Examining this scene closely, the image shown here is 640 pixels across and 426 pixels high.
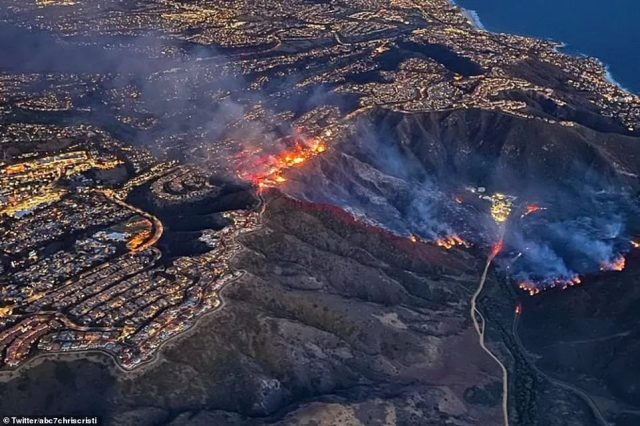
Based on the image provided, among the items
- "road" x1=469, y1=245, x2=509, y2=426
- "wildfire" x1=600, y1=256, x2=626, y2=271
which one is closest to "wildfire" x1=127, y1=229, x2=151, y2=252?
"road" x1=469, y1=245, x2=509, y2=426

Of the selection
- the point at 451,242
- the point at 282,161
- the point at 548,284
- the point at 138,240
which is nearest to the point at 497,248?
the point at 451,242

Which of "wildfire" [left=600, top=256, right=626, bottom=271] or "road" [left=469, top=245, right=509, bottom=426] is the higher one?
"wildfire" [left=600, top=256, right=626, bottom=271]

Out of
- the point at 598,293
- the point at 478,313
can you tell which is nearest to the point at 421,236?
the point at 478,313

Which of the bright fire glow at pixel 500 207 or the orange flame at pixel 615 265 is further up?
the orange flame at pixel 615 265

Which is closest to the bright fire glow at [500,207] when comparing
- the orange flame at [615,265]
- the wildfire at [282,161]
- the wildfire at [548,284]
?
the wildfire at [548,284]

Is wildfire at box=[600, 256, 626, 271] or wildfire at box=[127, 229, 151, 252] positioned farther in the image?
wildfire at box=[600, 256, 626, 271]

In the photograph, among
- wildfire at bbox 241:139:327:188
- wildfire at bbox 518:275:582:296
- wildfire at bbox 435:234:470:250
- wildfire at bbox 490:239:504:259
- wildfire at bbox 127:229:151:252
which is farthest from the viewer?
wildfire at bbox 490:239:504:259

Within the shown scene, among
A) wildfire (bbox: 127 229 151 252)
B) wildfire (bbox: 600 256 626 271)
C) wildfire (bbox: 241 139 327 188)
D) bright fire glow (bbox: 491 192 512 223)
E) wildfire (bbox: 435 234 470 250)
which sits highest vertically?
wildfire (bbox: 600 256 626 271)

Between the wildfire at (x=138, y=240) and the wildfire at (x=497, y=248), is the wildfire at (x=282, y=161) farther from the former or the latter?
the wildfire at (x=497, y=248)

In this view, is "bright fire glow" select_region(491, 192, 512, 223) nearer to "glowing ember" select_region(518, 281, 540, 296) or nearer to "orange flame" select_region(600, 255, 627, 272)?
"glowing ember" select_region(518, 281, 540, 296)

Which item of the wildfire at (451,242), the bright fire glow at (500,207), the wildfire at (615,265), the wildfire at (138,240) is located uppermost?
the wildfire at (615,265)
